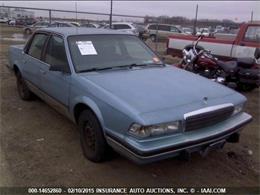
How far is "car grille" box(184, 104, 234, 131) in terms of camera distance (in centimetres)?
322

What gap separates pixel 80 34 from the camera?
4.54 m

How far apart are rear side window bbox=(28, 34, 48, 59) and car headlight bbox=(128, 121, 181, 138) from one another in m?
2.79

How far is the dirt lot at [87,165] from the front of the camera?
3496mm

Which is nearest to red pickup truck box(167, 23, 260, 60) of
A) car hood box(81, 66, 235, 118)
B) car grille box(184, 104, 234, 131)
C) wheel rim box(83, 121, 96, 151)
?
car hood box(81, 66, 235, 118)

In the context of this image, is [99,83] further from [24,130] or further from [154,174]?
[24,130]

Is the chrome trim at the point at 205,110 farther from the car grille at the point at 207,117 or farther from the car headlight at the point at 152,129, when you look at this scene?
the car headlight at the point at 152,129

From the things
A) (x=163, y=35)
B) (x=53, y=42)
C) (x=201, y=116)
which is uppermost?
(x=53, y=42)

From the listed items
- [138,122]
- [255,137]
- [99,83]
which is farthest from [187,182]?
[255,137]

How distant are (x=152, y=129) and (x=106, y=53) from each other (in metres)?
1.73

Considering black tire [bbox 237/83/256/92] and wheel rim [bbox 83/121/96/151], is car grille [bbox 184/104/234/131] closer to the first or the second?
wheel rim [bbox 83/121/96/151]

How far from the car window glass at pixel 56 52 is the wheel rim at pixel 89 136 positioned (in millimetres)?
949

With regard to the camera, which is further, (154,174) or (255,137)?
(255,137)

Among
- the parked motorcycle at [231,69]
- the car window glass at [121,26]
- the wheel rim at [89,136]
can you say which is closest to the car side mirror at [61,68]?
the wheel rim at [89,136]

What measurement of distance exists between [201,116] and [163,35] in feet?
88.8
